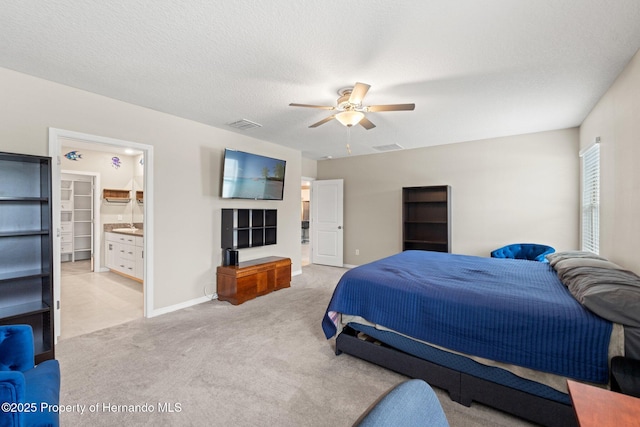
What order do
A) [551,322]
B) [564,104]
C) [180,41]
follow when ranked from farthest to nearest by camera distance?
1. [564,104]
2. [180,41]
3. [551,322]

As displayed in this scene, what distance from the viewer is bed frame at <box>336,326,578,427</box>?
5.62 ft

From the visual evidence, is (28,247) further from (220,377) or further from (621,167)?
(621,167)

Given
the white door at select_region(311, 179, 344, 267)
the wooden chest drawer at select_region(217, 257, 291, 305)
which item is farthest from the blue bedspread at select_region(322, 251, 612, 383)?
the white door at select_region(311, 179, 344, 267)

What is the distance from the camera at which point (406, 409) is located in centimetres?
66

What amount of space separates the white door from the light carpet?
10.7ft

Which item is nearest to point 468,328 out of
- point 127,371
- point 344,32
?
point 344,32

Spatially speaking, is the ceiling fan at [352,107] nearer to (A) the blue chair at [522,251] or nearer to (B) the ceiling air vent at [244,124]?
(B) the ceiling air vent at [244,124]

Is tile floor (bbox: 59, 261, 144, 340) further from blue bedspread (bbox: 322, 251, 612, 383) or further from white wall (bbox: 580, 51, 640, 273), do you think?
white wall (bbox: 580, 51, 640, 273)

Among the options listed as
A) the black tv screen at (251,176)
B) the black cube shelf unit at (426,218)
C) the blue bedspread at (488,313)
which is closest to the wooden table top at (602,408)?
the blue bedspread at (488,313)

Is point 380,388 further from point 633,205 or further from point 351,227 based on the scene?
point 351,227

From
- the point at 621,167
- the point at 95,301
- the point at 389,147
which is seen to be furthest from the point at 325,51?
the point at 95,301

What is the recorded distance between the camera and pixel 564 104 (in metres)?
3.32

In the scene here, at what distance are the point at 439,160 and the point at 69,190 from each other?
8.28 metres

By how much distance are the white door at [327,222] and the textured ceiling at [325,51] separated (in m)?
3.26
